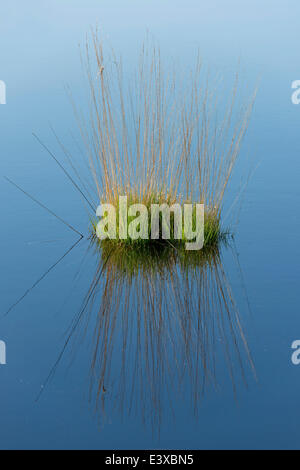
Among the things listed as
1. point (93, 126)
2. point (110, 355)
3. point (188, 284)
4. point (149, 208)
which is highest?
point (93, 126)

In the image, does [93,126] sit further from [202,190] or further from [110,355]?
[110,355]

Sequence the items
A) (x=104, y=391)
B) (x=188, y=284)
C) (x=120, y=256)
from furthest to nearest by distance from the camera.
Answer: (x=120, y=256), (x=188, y=284), (x=104, y=391)

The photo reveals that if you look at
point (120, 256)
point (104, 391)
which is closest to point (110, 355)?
point (104, 391)

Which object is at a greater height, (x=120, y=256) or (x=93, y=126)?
(x=93, y=126)

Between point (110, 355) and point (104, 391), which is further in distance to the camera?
point (110, 355)
